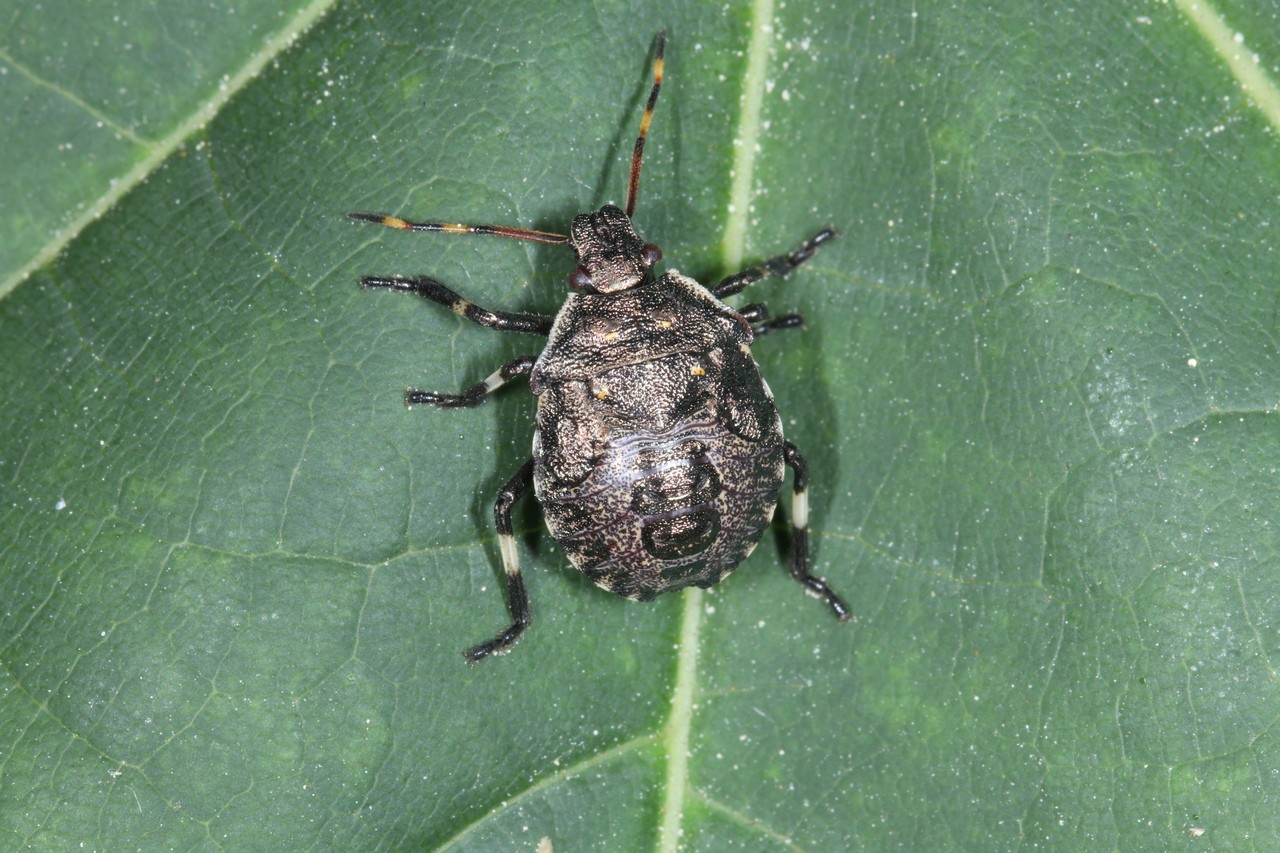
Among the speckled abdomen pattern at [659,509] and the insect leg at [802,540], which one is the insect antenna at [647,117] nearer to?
the speckled abdomen pattern at [659,509]

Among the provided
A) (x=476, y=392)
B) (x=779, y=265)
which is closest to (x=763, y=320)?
(x=779, y=265)

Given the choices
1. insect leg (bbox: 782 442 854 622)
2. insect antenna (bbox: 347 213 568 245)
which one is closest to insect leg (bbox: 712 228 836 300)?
insect leg (bbox: 782 442 854 622)

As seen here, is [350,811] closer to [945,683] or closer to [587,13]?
[945,683]

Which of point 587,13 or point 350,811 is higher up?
point 587,13

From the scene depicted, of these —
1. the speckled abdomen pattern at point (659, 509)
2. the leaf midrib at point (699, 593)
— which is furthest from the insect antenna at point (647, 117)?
the speckled abdomen pattern at point (659, 509)

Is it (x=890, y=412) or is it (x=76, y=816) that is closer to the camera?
(x=76, y=816)

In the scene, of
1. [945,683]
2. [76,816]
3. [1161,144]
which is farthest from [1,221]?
[1161,144]

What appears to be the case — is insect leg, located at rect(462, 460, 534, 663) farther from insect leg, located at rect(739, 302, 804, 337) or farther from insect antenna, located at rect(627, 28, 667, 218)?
insect antenna, located at rect(627, 28, 667, 218)
